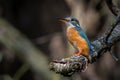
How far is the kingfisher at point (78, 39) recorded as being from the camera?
2.84m

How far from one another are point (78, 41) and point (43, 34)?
3.17 metres

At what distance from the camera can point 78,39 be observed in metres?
2.97

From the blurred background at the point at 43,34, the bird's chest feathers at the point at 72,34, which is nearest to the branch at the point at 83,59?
the bird's chest feathers at the point at 72,34

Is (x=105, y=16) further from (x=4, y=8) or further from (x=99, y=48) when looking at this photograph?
(x=99, y=48)

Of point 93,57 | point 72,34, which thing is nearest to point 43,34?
point 72,34

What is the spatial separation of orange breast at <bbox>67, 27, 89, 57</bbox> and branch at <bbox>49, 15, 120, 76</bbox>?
2.1 inches

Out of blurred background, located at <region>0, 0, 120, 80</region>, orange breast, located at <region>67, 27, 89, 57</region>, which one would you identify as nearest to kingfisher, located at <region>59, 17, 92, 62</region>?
orange breast, located at <region>67, 27, 89, 57</region>

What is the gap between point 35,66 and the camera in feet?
16.2

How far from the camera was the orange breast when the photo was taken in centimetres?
285

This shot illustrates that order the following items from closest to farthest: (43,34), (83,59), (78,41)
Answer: (83,59), (78,41), (43,34)

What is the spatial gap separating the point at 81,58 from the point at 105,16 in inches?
104

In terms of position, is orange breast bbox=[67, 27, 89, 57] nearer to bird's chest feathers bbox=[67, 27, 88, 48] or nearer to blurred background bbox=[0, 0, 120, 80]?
bird's chest feathers bbox=[67, 27, 88, 48]

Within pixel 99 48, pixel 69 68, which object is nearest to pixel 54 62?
pixel 69 68

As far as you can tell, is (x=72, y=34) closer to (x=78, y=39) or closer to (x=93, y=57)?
(x=78, y=39)
